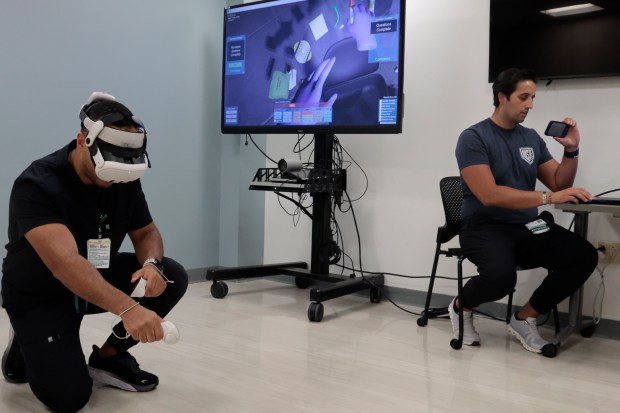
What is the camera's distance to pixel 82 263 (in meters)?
1.76

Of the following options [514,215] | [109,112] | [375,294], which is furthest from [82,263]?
[375,294]

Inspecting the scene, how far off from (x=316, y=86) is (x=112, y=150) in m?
1.90

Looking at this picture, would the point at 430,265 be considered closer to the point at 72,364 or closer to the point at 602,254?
the point at 602,254

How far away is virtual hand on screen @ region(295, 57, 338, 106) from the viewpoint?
11.6 ft

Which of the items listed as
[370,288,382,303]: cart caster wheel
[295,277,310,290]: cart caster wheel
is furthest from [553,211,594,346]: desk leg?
[295,277,310,290]: cart caster wheel

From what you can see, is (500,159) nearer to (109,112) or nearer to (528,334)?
(528,334)

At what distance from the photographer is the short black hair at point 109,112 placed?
1.87m

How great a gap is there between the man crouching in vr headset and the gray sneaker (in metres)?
1.53

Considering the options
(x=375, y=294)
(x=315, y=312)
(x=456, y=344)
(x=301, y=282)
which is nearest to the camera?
(x=456, y=344)

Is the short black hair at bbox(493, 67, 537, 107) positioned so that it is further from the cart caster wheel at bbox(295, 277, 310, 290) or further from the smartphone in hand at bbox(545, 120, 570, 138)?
the cart caster wheel at bbox(295, 277, 310, 290)

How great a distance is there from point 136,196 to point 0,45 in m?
1.70

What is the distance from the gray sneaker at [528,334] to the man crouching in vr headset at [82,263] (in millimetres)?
1531

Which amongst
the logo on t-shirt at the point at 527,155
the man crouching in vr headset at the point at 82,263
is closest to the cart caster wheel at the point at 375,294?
the logo on t-shirt at the point at 527,155

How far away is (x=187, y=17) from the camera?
13.8ft
